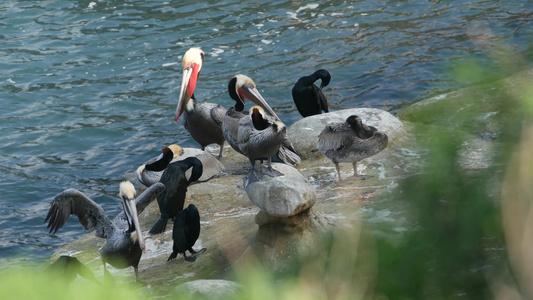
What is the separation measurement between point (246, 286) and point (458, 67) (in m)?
0.69

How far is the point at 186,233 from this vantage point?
5.84 meters

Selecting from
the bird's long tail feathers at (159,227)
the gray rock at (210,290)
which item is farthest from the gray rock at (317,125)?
the gray rock at (210,290)

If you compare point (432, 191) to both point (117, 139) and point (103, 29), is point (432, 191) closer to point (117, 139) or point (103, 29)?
point (117, 139)

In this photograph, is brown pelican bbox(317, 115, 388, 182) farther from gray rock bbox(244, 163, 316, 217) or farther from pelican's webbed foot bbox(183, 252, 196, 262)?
pelican's webbed foot bbox(183, 252, 196, 262)

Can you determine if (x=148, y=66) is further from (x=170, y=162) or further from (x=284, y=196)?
(x=284, y=196)

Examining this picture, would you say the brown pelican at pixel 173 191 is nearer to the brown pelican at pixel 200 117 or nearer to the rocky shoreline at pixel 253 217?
the rocky shoreline at pixel 253 217

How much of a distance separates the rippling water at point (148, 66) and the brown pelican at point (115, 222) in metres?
2.11

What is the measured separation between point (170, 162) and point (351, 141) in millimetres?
2076

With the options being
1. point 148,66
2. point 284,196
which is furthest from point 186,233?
point 148,66

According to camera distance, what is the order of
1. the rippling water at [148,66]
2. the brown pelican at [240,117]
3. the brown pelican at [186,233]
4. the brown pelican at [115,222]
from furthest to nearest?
the rippling water at [148,66], the brown pelican at [240,117], the brown pelican at [186,233], the brown pelican at [115,222]

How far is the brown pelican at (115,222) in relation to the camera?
5535mm

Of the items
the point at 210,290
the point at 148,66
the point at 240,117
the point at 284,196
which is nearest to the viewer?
the point at 210,290

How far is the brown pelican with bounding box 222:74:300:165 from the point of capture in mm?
7539

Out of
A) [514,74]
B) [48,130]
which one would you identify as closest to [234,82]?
[48,130]
